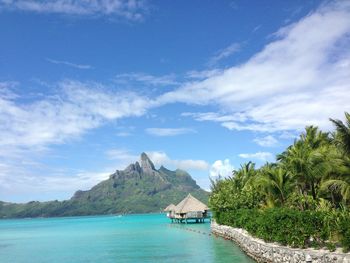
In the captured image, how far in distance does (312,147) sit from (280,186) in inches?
345

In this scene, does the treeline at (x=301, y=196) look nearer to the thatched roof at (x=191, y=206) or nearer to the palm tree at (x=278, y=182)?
the palm tree at (x=278, y=182)

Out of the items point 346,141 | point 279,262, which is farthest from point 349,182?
point 279,262

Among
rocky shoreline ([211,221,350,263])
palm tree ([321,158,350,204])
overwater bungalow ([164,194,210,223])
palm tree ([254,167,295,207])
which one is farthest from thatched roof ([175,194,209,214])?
palm tree ([321,158,350,204])

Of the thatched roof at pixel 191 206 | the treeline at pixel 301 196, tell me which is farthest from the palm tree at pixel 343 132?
the thatched roof at pixel 191 206

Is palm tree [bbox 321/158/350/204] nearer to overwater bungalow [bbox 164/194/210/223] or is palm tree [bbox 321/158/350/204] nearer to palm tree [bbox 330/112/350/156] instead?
palm tree [bbox 330/112/350/156]

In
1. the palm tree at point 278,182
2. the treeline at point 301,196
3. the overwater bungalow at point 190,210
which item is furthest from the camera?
Result: the overwater bungalow at point 190,210

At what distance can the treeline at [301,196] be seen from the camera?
17312mm

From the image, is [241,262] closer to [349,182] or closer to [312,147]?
[349,182]

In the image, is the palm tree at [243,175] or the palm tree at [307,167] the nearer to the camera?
the palm tree at [307,167]

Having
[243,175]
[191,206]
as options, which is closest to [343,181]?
[243,175]

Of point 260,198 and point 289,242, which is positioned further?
point 260,198

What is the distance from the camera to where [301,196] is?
2706 centimetres

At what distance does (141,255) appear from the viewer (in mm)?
28969

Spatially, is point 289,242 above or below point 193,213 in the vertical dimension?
below
